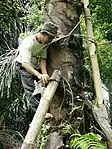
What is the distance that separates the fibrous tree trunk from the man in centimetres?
9

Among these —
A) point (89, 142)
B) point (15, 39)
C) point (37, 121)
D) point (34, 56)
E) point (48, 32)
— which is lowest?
point (89, 142)

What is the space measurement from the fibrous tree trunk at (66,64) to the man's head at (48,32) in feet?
0.27

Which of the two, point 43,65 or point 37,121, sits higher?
point 43,65

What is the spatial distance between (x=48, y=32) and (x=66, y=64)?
0.35 m

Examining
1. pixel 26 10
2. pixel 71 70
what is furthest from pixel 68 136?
pixel 26 10

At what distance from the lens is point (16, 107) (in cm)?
576

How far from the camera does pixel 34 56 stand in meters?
3.23

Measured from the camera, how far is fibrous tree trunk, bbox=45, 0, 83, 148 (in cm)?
303

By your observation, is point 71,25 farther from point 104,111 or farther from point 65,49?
point 104,111

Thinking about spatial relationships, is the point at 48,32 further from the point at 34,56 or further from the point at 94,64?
the point at 94,64

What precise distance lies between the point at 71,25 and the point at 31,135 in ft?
4.55

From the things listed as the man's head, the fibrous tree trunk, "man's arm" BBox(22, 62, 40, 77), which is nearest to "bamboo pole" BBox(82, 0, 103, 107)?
the fibrous tree trunk

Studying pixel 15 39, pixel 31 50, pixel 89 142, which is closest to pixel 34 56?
pixel 31 50

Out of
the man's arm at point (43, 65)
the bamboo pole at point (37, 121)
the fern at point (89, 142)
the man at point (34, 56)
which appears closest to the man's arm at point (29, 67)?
the man at point (34, 56)
